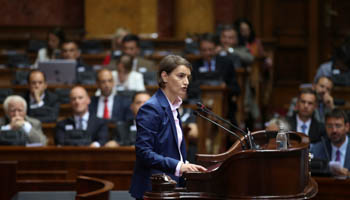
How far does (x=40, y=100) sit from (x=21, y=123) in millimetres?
1092

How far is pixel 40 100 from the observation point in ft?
24.1

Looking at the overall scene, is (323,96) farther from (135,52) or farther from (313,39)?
(313,39)

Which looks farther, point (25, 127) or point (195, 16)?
point (195, 16)

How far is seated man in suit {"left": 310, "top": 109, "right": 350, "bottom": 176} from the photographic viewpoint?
5449 mm

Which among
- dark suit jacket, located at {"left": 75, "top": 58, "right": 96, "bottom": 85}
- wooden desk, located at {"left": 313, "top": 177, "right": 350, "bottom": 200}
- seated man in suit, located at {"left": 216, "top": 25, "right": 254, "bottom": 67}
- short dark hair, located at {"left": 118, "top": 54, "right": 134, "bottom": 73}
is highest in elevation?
seated man in suit, located at {"left": 216, "top": 25, "right": 254, "bottom": 67}

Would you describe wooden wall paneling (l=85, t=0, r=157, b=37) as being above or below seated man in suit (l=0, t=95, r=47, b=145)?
above

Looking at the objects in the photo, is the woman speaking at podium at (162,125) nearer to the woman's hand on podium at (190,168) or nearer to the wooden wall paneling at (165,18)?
the woman's hand on podium at (190,168)

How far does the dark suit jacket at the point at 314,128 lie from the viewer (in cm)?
613

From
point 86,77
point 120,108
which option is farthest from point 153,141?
point 86,77

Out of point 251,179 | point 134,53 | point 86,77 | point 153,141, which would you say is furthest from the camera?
point 134,53

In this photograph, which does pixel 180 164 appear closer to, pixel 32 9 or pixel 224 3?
pixel 224 3

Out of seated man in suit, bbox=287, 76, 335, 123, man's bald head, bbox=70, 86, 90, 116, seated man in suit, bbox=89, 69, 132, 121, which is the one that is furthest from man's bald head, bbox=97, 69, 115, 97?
seated man in suit, bbox=287, 76, 335, 123

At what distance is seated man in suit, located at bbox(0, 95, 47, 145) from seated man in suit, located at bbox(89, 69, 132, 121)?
79 centimetres

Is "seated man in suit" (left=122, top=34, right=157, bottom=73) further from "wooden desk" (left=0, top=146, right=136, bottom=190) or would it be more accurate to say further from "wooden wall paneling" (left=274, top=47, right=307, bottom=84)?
"wooden wall paneling" (left=274, top=47, right=307, bottom=84)
